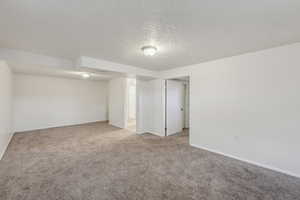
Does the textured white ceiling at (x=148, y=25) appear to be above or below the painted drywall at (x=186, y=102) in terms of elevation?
above

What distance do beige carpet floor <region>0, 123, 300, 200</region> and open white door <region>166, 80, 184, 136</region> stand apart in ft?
4.50

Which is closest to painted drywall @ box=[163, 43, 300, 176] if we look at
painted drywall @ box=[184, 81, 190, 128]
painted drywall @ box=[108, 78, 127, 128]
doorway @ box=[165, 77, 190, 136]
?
doorway @ box=[165, 77, 190, 136]

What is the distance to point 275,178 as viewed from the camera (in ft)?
6.94

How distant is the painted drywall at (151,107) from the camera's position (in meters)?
4.45

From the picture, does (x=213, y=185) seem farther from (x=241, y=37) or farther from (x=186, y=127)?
(x=186, y=127)

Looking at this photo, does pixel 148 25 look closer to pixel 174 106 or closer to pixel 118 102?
pixel 174 106

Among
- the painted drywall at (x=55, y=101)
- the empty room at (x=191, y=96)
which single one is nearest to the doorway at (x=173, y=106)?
the empty room at (x=191, y=96)

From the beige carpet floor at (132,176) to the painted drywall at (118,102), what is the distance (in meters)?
2.38

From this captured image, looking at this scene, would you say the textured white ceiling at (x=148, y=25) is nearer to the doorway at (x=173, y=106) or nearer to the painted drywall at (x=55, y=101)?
the doorway at (x=173, y=106)

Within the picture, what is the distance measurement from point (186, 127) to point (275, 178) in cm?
361

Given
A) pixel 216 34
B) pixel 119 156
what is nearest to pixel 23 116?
pixel 119 156

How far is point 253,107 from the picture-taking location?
8.46 feet

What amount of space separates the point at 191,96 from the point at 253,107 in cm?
139

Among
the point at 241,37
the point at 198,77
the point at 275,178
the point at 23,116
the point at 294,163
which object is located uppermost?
the point at 241,37
